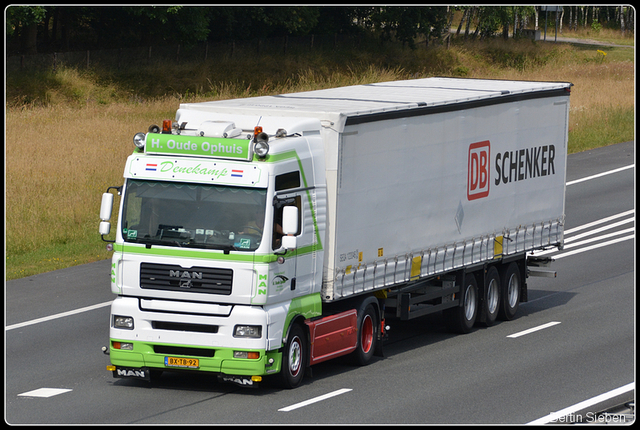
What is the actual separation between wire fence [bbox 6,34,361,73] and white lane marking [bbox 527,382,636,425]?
38.6 m

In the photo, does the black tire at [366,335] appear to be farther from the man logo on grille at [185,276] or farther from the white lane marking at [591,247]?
the white lane marking at [591,247]

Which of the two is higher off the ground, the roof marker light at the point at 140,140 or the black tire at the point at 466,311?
the roof marker light at the point at 140,140

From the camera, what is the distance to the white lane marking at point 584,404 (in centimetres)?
1189

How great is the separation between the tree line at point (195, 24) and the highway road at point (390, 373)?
26.7 m

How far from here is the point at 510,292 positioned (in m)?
18.6

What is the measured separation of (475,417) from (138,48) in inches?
1726

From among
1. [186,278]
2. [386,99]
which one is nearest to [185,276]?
[186,278]

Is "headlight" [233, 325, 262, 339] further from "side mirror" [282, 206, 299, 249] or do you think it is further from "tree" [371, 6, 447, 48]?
"tree" [371, 6, 447, 48]

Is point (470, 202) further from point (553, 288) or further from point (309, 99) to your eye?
point (553, 288)

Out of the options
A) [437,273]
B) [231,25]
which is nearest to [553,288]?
[437,273]

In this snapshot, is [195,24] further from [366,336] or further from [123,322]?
[123,322]

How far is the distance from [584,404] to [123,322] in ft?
19.0

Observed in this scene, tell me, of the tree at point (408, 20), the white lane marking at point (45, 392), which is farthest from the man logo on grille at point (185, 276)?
the tree at point (408, 20)

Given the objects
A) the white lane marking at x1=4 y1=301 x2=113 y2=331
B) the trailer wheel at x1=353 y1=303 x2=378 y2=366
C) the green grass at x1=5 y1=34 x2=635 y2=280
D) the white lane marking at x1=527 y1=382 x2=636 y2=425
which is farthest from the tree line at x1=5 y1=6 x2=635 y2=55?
the white lane marking at x1=527 y1=382 x2=636 y2=425
